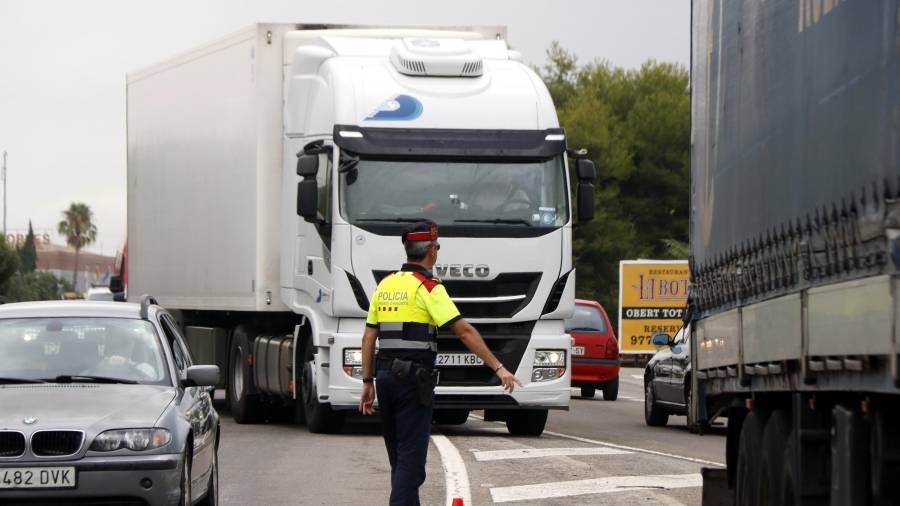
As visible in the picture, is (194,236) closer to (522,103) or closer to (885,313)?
(522,103)

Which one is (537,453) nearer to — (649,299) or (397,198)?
(397,198)

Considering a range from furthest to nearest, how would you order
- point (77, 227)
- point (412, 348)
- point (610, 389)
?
point (77, 227), point (610, 389), point (412, 348)

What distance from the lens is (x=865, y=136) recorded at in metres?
6.20

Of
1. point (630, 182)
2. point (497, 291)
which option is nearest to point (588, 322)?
point (497, 291)

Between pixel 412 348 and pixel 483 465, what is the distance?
19.0ft

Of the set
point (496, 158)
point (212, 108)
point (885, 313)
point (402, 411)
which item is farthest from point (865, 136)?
point (212, 108)

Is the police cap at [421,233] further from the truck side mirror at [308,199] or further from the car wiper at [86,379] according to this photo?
the truck side mirror at [308,199]

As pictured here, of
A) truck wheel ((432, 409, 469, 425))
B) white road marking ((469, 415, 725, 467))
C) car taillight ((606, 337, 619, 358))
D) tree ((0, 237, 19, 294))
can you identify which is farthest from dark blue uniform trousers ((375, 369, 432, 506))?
tree ((0, 237, 19, 294))

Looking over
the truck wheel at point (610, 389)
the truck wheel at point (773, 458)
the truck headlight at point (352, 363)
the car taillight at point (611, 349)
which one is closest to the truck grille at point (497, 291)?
the truck headlight at point (352, 363)

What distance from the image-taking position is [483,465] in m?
15.6

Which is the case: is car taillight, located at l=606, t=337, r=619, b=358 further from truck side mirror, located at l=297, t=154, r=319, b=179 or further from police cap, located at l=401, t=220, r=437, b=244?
police cap, located at l=401, t=220, r=437, b=244

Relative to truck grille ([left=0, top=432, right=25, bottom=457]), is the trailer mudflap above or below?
below

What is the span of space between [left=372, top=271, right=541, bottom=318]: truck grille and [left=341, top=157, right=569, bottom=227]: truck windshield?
23.0 inches

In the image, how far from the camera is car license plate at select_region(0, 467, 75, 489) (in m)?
9.29
